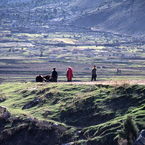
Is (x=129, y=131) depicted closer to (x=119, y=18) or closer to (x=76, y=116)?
(x=76, y=116)

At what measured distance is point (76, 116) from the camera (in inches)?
572

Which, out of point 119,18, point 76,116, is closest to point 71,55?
point 119,18

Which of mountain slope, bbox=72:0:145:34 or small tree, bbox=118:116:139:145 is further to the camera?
mountain slope, bbox=72:0:145:34

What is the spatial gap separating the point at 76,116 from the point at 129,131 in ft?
11.6

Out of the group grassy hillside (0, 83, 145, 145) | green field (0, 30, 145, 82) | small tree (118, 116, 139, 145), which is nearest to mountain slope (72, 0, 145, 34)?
green field (0, 30, 145, 82)

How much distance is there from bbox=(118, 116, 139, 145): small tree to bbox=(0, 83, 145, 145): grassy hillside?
783 mm

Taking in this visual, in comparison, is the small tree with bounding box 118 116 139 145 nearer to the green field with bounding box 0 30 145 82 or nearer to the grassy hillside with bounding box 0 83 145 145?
the grassy hillside with bounding box 0 83 145 145

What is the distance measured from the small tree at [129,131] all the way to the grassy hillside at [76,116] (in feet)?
2.57

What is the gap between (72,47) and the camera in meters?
127

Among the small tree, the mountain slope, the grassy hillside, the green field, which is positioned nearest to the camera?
the small tree

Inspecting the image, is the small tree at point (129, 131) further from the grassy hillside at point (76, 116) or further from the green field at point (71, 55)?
the green field at point (71, 55)

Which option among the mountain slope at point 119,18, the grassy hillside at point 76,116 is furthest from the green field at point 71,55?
the grassy hillside at point 76,116

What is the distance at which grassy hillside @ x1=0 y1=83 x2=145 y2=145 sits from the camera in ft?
43.1

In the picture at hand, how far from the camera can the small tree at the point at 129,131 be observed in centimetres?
1138
